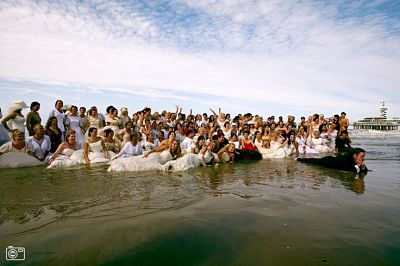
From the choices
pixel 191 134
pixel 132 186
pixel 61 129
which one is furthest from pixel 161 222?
pixel 61 129

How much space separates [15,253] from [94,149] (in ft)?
24.0

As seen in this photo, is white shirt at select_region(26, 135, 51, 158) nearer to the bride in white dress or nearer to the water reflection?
the water reflection

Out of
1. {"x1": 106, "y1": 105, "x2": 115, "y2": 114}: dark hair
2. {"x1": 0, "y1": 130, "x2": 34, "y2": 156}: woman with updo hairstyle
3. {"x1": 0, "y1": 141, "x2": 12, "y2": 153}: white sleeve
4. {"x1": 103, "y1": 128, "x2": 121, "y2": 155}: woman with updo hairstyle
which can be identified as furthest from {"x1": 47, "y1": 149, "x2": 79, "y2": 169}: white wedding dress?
{"x1": 106, "y1": 105, "x2": 115, "y2": 114}: dark hair

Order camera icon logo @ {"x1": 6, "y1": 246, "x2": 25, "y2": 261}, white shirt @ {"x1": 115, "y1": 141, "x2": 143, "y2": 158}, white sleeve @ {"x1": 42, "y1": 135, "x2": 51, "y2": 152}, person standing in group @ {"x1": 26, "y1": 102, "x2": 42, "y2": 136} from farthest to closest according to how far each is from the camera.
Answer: person standing in group @ {"x1": 26, "y1": 102, "x2": 42, "y2": 136}, white sleeve @ {"x1": 42, "y1": 135, "x2": 51, "y2": 152}, white shirt @ {"x1": 115, "y1": 141, "x2": 143, "y2": 158}, camera icon logo @ {"x1": 6, "y1": 246, "x2": 25, "y2": 261}

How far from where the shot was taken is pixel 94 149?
9945 mm

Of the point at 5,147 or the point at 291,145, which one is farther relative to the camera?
the point at 291,145

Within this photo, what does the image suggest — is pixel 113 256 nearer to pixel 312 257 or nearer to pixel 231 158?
pixel 312 257

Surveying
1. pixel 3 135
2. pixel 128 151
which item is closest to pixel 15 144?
pixel 3 135

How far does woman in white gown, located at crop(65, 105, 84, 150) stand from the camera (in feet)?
36.5

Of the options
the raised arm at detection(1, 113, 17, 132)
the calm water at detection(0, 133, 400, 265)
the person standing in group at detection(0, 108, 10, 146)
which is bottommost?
the calm water at detection(0, 133, 400, 265)

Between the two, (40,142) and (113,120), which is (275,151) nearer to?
(113,120)

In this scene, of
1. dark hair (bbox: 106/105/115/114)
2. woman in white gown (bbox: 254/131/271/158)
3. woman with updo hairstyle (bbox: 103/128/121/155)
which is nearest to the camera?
woman with updo hairstyle (bbox: 103/128/121/155)

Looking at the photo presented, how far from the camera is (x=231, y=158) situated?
35.2ft

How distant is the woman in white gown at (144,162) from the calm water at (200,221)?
4.89 ft
